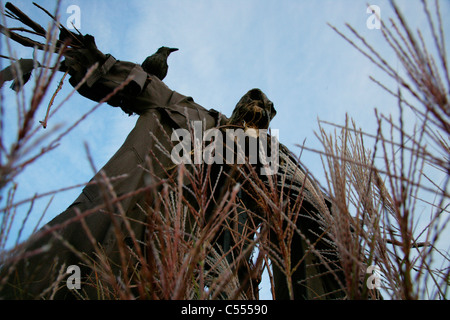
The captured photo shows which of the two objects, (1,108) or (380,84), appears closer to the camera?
(1,108)

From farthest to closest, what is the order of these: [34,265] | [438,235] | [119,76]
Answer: [119,76] < [34,265] < [438,235]

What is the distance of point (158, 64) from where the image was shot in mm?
2699

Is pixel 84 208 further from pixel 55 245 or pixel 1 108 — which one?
pixel 1 108

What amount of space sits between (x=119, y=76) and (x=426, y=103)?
6.88ft

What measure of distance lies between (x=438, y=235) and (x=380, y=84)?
0.30 meters

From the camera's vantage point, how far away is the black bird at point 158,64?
2.70m

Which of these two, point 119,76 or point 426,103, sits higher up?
point 119,76

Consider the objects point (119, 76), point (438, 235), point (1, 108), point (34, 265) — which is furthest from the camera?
point (119, 76)

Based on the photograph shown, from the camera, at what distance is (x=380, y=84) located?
70 centimetres

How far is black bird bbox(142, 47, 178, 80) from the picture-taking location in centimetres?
270
